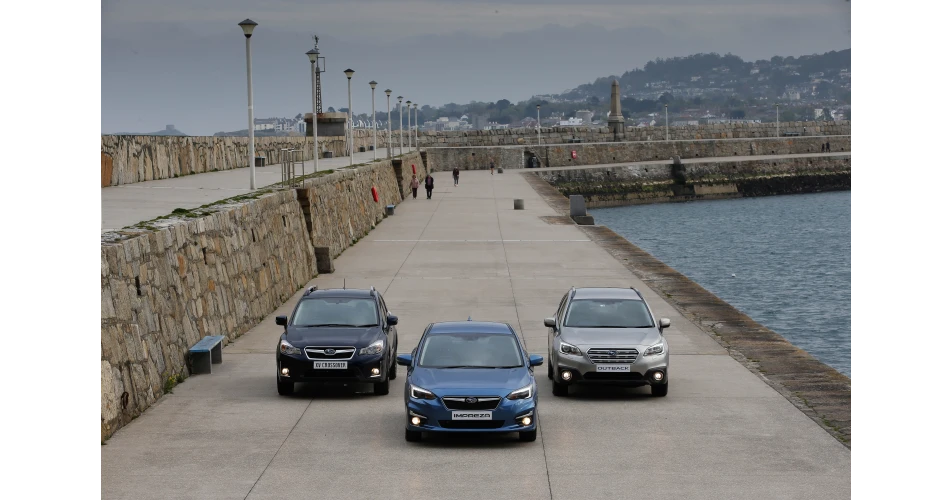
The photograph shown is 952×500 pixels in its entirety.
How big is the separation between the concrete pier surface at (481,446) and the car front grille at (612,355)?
0.60 metres

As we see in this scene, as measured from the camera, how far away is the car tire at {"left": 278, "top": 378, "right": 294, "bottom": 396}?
16.4 m

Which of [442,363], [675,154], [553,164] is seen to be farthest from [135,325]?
[675,154]

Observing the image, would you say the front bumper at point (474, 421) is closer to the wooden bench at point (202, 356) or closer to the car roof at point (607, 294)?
the car roof at point (607, 294)

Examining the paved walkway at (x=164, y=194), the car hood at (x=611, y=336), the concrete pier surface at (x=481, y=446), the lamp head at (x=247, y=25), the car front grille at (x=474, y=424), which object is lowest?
the concrete pier surface at (x=481, y=446)

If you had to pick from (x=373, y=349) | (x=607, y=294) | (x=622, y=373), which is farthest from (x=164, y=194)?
(x=622, y=373)

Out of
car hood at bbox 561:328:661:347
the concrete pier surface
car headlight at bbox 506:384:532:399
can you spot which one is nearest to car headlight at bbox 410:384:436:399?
the concrete pier surface

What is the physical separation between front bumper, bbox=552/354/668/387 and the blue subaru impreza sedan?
1.74 m

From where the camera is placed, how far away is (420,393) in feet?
43.9

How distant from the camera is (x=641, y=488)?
11484 mm

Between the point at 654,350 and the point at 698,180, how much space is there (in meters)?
92.2

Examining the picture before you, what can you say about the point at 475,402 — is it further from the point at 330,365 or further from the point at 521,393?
the point at 330,365

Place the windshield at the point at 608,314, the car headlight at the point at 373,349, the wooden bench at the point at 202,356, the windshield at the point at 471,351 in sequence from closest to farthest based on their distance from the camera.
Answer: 1. the windshield at the point at 471,351
2. the car headlight at the point at 373,349
3. the windshield at the point at 608,314
4. the wooden bench at the point at 202,356

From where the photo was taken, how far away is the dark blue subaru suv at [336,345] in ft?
53.0

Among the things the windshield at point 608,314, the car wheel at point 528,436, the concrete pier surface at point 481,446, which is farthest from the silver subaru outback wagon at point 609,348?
the car wheel at point 528,436
